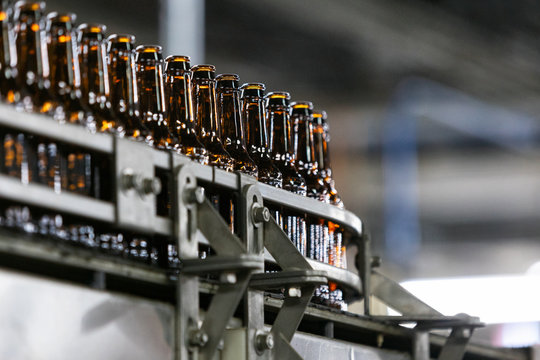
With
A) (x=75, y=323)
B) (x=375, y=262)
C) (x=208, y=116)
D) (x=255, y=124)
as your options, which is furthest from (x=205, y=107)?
(x=375, y=262)

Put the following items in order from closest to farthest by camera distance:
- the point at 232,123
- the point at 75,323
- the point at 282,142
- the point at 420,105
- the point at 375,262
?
the point at 75,323 → the point at 232,123 → the point at 282,142 → the point at 375,262 → the point at 420,105

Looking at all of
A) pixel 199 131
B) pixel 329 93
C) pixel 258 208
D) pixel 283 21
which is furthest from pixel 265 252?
pixel 329 93

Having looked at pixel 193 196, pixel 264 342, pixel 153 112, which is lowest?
pixel 264 342

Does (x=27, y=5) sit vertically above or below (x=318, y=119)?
above

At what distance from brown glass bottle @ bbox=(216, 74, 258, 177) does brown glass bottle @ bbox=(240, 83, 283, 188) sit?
5 centimetres

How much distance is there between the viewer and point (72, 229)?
115cm

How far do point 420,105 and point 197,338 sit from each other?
6.60 m

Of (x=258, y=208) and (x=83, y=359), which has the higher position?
(x=258, y=208)

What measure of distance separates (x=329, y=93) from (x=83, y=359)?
19.9 feet

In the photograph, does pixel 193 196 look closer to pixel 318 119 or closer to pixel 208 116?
pixel 208 116

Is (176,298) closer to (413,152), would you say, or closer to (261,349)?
(261,349)

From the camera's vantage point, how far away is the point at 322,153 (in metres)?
1.77

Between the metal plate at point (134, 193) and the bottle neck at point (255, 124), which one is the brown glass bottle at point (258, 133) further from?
the metal plate at point (134, 193)

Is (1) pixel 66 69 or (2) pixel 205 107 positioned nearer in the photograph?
(1) pixel 66 69
